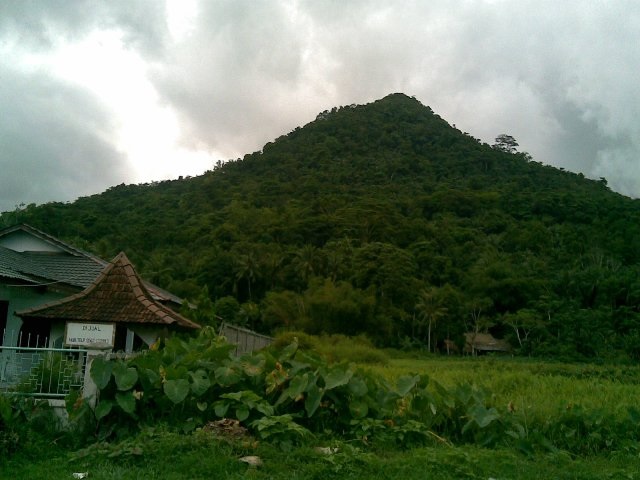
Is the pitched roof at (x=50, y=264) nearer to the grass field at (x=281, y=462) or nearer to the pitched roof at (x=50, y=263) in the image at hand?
the pitched roof at (x=50, y=263)

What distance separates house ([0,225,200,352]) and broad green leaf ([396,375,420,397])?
148 inches

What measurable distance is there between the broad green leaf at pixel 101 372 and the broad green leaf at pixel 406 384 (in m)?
3.65

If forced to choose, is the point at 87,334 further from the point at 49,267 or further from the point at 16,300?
the point at 49,267

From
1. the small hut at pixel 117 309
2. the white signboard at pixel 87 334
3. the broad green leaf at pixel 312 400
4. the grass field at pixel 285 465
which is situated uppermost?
the small hut at pixel 117 309

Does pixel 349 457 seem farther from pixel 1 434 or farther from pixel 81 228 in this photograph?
pixel 81 228

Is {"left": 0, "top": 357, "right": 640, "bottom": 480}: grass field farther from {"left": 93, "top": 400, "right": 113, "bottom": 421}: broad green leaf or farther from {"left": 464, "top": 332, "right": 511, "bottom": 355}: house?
{"left": 464, "top": 332, "right": 511, "bottom": 355}: house

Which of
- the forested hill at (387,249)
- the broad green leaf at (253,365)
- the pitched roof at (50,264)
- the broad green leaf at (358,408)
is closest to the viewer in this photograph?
the broad green leaf at (358,408)

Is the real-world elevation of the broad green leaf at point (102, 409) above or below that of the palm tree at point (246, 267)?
below

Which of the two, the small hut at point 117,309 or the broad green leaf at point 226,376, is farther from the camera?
the small hut at point 117,309

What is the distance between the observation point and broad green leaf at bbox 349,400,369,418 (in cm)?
729


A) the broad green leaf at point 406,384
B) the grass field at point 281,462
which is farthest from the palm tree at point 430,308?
the grass field at point 281,462

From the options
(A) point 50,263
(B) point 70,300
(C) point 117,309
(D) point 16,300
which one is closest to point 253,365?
(C) point 117,309

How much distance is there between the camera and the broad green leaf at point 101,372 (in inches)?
270

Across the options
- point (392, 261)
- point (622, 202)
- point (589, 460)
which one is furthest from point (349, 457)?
point (622, 202)
